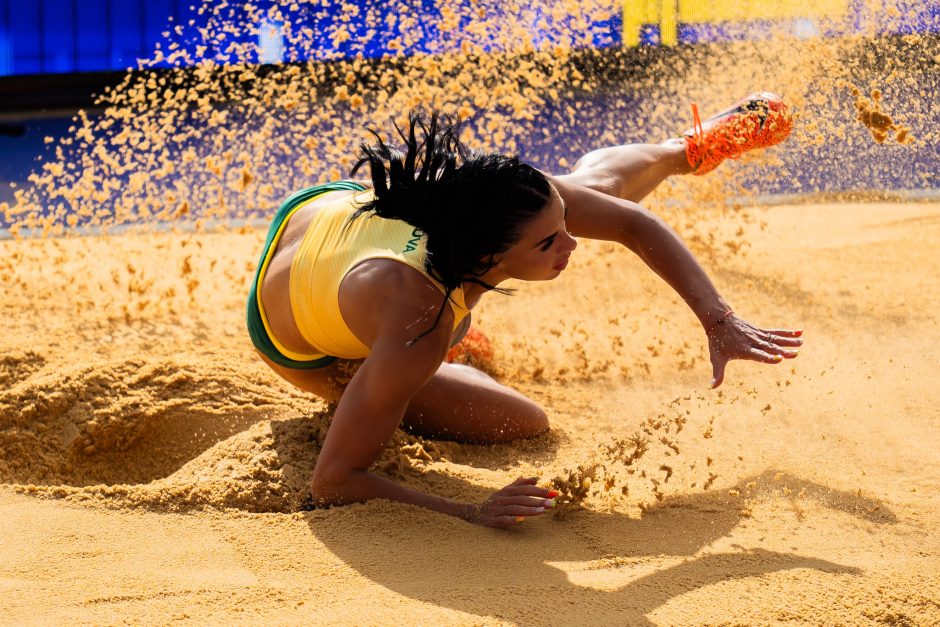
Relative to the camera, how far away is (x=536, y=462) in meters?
2.77

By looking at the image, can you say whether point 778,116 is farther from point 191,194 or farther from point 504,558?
point 191,194

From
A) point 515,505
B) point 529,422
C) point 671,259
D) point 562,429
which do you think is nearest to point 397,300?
point 515,505

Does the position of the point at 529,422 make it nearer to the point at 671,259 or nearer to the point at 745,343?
the point at 671,259

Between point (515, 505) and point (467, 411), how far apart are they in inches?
30.1

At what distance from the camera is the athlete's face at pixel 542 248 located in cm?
212

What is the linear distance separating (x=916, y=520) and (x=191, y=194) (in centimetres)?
635

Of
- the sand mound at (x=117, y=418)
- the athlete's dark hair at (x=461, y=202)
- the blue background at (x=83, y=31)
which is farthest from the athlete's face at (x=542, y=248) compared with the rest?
the blue background at (x=83, y=31)

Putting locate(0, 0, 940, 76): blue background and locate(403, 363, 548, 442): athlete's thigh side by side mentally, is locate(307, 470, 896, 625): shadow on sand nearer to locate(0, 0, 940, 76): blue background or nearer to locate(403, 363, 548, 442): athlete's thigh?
locate(403, 363, 548, 442): athlete's thigh

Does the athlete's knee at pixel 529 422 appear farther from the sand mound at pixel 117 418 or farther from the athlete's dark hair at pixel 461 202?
the athlete's dark hair at pixel 461 202

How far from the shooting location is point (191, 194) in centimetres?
754

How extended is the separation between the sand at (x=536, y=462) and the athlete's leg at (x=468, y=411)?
0.07 meters

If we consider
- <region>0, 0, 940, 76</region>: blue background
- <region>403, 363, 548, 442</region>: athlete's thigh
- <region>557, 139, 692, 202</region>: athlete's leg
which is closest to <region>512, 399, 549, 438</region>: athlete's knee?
<region>403, 363, 548, 442</region>: athlete's thigh

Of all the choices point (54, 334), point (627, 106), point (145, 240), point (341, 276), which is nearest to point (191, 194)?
point (145, 240)

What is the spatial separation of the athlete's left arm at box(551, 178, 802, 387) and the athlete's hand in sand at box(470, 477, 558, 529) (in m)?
0.52
